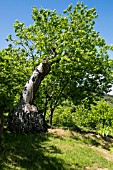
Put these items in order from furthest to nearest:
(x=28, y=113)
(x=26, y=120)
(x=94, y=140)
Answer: (x=94, y=140)
(x=28, y=113)
(x=26, y=120)

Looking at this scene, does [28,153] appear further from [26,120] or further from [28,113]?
[28,113]

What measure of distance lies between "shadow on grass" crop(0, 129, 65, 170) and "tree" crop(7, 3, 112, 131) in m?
2.69

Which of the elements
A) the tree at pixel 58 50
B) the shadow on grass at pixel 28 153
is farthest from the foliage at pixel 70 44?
the shadow on grass at pixel 28 153

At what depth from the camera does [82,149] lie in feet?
82.3

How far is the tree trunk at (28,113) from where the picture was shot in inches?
1064

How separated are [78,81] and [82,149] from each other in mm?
11539

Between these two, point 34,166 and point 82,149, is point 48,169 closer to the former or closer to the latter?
point 34,166

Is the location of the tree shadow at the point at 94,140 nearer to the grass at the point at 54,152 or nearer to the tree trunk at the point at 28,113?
the grass at the point at 54,152

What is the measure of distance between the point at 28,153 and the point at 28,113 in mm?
7899

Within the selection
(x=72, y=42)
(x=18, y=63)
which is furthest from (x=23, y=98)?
(x=72, y=42)

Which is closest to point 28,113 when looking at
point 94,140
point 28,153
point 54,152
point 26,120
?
point 26,120

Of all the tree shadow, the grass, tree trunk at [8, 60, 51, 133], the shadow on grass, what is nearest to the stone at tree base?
tree trunk at [8, 60, 51, 133]

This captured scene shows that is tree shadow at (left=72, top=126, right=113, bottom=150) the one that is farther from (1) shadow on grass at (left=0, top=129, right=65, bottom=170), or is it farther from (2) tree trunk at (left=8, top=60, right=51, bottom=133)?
(1) shadow on grass at (left=0, top=129, right=65, bottom=170)

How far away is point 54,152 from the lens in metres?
22.4
